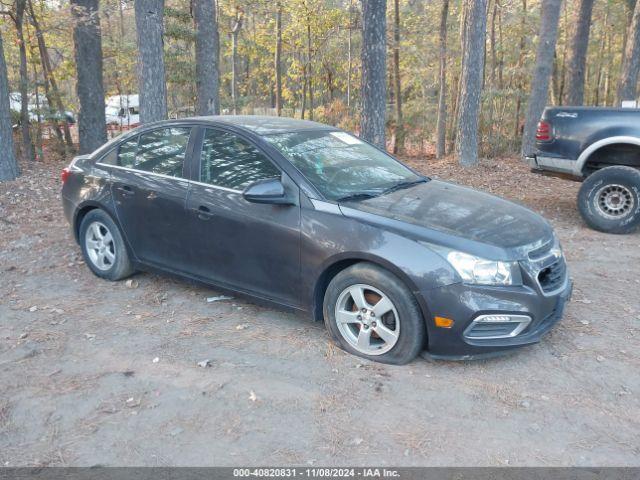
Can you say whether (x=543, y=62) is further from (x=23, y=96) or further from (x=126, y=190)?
(x=23, y=96)

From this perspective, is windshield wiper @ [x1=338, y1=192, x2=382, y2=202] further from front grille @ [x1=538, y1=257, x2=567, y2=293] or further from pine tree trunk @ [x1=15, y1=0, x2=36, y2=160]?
pine tree trunk @ [x1=15, y1=0, x2=36, y2=160]

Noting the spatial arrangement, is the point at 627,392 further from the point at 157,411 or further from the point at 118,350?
the point at 118,350

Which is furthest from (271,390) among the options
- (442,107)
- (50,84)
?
(442,107)

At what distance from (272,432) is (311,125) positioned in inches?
115

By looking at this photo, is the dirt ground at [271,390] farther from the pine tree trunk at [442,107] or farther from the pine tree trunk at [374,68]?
the pine tree trunk at [442,107]

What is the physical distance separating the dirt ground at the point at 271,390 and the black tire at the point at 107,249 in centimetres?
16

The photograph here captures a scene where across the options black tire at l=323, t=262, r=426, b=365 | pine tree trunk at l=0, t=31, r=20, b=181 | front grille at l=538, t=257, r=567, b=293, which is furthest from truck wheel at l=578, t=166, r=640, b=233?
pine tree trunk at l=0, t=31, r=20, b=181

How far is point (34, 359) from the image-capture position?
4.07m

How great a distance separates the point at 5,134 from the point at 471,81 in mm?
8831

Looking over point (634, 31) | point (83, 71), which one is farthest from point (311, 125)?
point (634, 31)

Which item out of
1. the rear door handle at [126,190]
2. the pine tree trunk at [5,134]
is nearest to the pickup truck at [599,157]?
the rear door handle at [126,190]

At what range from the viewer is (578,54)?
50.1ft

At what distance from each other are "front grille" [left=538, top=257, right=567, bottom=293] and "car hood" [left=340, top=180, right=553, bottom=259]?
0.18m

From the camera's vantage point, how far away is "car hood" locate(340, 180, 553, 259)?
371 centimetres
